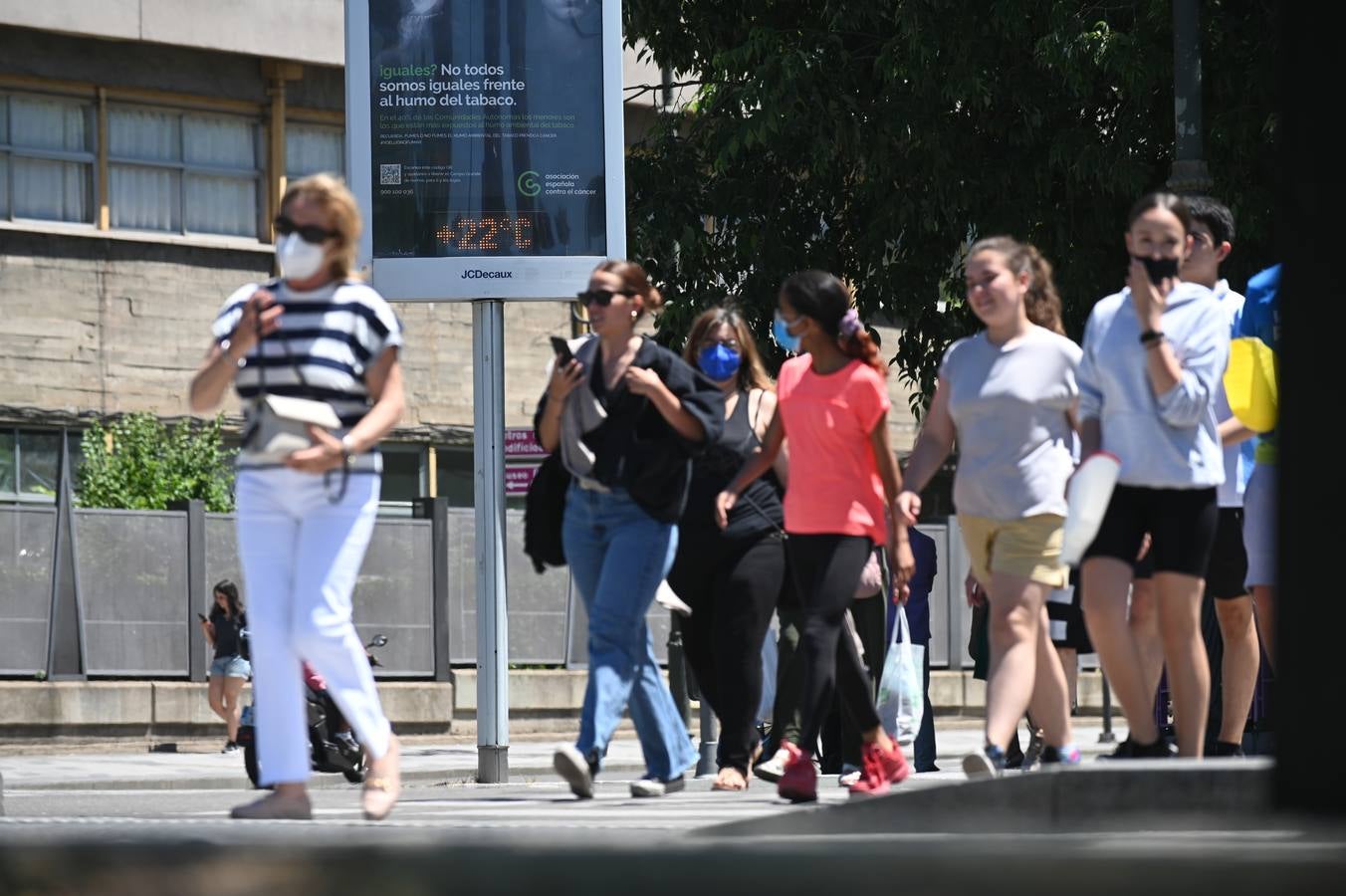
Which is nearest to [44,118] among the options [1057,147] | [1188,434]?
[1057,147]

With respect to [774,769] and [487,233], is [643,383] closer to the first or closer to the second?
[774,769]

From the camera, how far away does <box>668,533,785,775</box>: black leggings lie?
29.7ft

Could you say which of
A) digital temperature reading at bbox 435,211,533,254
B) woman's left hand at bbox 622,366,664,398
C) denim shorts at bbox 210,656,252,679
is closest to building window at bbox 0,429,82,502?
denim shorts at bbox 210,656,252,679

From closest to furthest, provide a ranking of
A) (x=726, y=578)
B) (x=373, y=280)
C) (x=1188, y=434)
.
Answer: (x=1188, y=434) → (x=726, y=578) → (x=373, y=280)

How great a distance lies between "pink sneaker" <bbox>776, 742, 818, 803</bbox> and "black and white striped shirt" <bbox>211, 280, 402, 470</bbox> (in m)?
1.78

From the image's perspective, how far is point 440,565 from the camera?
26219mm

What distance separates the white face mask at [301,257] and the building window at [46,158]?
22.1 meters

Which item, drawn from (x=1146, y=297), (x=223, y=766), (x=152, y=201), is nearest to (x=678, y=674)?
(x=223, y=766)

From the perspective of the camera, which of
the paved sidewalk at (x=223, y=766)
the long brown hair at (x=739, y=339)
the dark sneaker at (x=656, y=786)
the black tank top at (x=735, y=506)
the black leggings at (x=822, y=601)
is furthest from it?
the paved sidewalk at (x=223, y=766)

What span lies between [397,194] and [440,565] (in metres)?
12.4

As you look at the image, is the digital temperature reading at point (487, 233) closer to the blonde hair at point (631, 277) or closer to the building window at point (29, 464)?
the blonde hair at point (631, 277)

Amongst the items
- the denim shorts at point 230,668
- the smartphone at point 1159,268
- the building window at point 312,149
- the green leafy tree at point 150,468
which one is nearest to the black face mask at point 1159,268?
the smartphone at point 1159,268

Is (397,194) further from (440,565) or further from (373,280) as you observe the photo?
(440,565)

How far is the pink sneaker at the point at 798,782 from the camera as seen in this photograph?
25.8 ft
